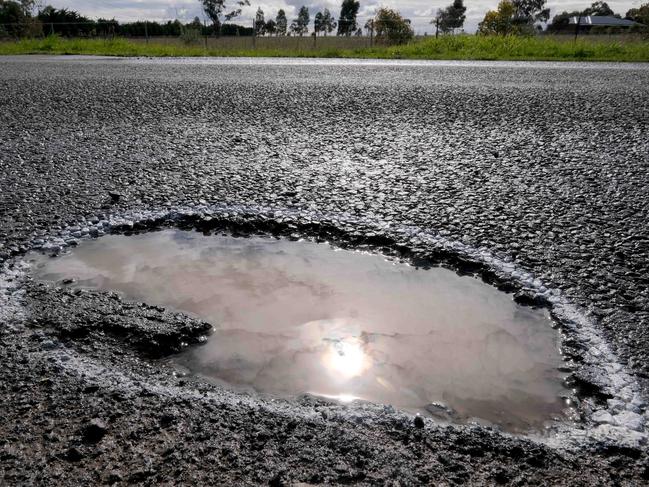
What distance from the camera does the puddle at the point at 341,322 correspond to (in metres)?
1.71

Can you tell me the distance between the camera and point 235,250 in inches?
106

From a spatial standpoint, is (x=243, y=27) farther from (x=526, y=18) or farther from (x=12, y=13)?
(x=526, y=18)

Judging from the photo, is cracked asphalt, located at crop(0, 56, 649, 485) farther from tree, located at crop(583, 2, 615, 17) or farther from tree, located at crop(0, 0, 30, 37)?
tree, located at crop(583, 2, 615, 17)

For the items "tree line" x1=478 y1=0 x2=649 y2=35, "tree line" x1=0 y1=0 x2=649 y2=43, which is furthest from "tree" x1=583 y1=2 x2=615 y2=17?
"tree line" x1=0 y1=0 x2=649 y2=43

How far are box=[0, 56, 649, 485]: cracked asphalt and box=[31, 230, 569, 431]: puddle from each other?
0.11m

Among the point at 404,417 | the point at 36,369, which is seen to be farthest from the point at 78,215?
the point at 404,417

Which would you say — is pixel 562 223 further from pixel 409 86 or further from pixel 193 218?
pixel 409 86

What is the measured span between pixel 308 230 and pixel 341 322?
0.86 meters

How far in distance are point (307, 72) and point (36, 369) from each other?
9.04 m

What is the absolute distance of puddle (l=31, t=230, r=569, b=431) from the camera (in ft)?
5.60

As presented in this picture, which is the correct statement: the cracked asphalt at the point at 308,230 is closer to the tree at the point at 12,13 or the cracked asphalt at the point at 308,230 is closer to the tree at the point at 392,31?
the tree at the point at 392,31

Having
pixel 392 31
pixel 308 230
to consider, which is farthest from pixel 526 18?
pixel 308 230

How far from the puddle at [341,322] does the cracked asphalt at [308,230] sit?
11 centimetres

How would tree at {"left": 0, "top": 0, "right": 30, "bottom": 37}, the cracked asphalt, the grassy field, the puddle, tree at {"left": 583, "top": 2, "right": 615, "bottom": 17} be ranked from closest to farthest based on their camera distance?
the cracked asphalt, the puddle, the grassy field, tree at {"left": 0, "top": 0, "right": 30, "bottom": 37}, tree at {"left": 583, "top": 2, "right": 615, "bottom": 17}
